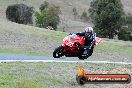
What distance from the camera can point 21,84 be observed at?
24.1 m

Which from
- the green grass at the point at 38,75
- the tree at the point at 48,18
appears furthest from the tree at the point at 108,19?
the green grass at the point at 38,75

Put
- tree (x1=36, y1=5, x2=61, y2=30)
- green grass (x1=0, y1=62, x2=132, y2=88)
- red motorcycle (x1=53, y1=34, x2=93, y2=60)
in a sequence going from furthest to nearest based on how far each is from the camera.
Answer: tree (x1=36, y1=5, x2=61, y2=30) < green grass (x1=0, y1=62, x2=132, y2=88) < red motorcycle (x1=53, y1=34, x2=93, y2=60)

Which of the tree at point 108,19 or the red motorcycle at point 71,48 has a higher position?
the red motorcycle at point 71,48

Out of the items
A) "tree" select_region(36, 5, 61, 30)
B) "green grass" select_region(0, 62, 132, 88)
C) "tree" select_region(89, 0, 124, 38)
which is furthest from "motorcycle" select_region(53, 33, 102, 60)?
"tree" select_region(36, 5, 61, 30)

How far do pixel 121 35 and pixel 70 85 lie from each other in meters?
56.4

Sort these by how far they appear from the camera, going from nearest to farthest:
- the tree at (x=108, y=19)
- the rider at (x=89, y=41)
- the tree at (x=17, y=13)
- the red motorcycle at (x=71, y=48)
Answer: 1. the rider at (x=89, y=41)
2. the red motorcycle at (x=71, y=48)
3. the tree at (x=108, y=19)
4. the tree at (x=17, y=13)

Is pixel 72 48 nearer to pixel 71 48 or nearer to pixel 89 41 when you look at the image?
pixel 71 48

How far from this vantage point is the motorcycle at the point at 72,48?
52.8ft

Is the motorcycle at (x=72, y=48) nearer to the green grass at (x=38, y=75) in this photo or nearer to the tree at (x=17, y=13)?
the green grass at (x=38, y=75)

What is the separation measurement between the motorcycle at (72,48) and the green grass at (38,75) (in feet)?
25.1

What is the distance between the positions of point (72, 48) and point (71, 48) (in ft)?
0.13

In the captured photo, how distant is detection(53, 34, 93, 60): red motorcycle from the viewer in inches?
634

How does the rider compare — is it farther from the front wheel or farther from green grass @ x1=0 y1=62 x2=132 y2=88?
green grass @ x1=0 y1=62 x2=132 y2=88

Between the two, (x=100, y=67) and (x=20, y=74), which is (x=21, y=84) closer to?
(x=20, y=74)
